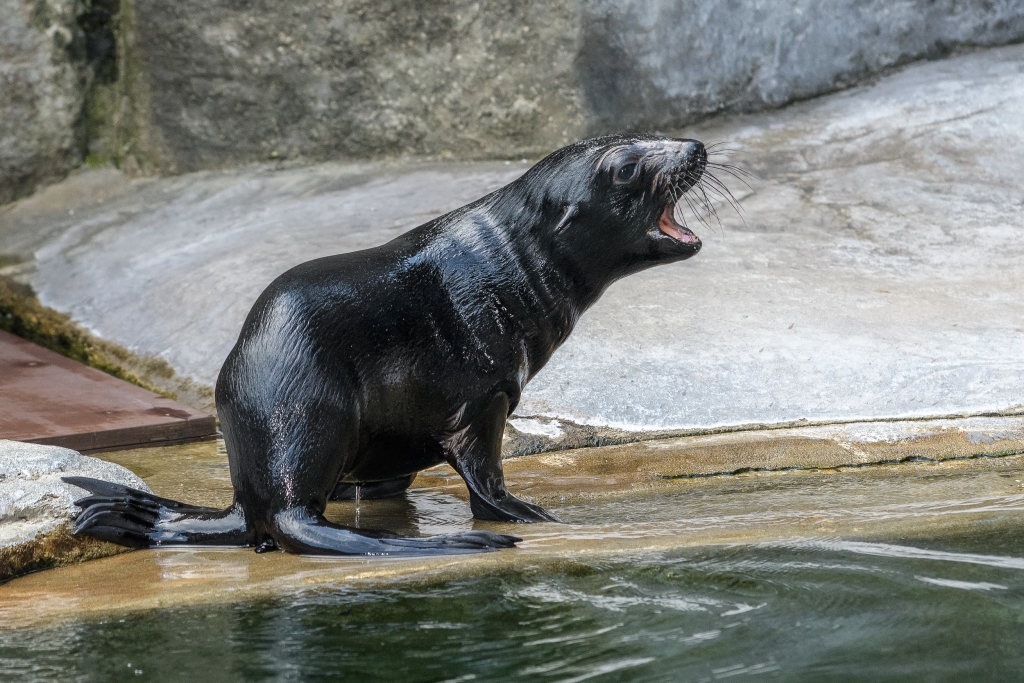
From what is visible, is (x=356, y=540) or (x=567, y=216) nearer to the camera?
(x=356, y=540)

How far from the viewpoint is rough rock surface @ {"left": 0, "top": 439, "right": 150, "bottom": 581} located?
3.09m

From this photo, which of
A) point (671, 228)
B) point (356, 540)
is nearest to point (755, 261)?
point (671, 228)

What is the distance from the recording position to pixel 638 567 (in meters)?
2.74

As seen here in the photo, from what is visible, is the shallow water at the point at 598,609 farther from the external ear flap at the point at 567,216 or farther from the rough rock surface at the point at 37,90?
the rough rock surface at the point at 37,90

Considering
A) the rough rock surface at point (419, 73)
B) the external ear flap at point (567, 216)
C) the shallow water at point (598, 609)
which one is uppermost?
the rough rock surface at point (419, 73)

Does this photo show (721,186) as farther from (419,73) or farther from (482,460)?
(419,73)

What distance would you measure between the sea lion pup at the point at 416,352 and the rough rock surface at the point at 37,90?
5.30m

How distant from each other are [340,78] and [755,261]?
142 inches

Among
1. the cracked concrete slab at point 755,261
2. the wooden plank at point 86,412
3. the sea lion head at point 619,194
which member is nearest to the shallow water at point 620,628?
the sea lion head at point 619,194

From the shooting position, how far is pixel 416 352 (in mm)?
3420

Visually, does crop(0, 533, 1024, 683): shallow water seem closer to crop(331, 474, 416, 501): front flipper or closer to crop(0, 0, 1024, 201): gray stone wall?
crop(331, 474, 416, 501): front flipper

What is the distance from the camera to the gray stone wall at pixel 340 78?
26.4 feet

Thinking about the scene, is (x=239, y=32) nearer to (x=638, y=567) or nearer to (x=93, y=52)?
(x=93, y=52)

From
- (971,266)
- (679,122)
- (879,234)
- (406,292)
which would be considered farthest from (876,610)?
(679,122)
